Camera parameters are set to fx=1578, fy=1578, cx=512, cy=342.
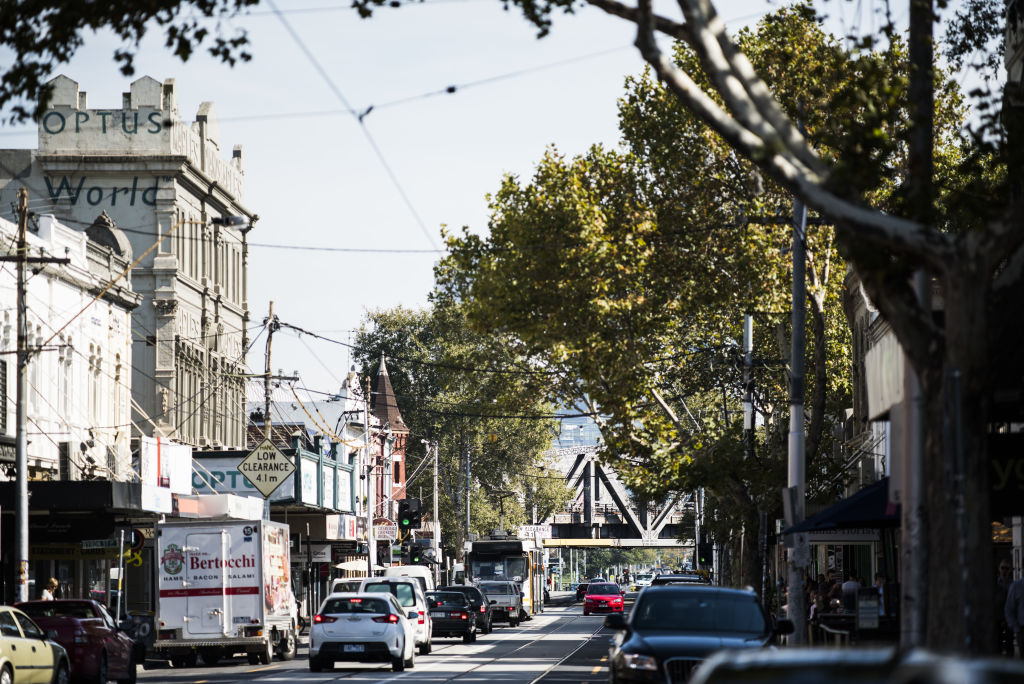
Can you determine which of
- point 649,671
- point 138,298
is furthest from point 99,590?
point 649,671

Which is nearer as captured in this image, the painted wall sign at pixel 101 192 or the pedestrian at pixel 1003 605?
the pedestrian at pixel 1003 605

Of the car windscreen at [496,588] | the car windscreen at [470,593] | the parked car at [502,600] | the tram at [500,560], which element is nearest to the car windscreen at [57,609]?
the car windscreen at [470,593]

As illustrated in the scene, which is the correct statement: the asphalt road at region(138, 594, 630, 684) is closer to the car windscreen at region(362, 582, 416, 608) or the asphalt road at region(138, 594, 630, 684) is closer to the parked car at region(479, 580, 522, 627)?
the car windscreen at region(362, 582, 416, 608)

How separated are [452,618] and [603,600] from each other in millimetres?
29615

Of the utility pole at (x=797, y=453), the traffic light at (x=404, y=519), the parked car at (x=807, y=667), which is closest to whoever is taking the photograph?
the parked car at (x=807, y=667)

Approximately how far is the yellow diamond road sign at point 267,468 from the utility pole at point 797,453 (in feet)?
68.1

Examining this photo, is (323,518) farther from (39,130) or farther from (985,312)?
(985,312)

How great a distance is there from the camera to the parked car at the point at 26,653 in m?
19.8

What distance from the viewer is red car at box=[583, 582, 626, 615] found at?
238ft

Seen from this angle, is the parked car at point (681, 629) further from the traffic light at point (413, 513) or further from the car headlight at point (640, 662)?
the traffic light at point (413, 513)

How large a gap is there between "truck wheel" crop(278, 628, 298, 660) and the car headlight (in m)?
19.5

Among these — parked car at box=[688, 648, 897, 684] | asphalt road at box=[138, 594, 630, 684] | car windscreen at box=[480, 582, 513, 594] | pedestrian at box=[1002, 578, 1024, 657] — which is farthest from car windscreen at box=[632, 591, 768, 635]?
car windscreen at box=[480, 582, 513, 594]

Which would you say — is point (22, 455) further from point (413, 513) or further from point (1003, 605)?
point (413, 513)

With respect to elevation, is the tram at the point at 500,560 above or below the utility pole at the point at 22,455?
below
